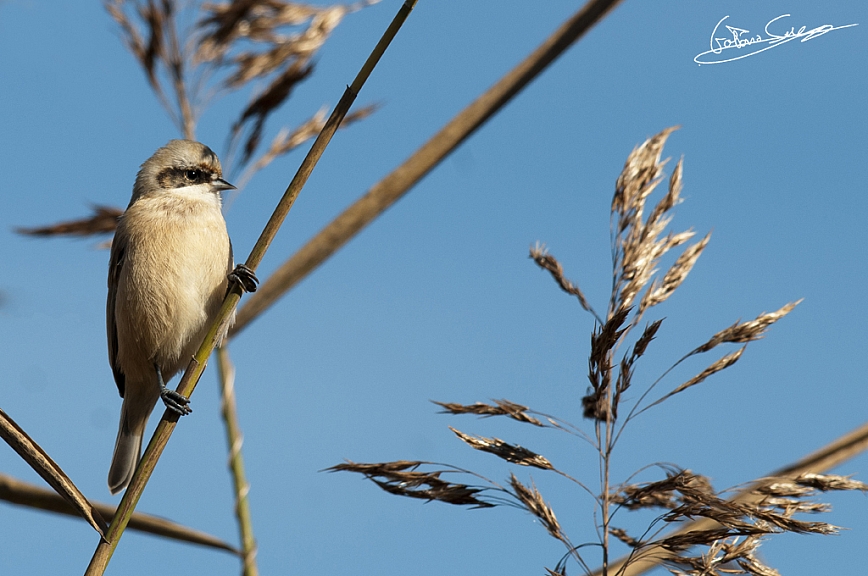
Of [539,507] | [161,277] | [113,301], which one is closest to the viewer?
[539,507]

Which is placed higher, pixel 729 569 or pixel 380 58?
pixel 380 58

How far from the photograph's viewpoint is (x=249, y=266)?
140 centimetres

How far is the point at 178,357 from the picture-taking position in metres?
3.06

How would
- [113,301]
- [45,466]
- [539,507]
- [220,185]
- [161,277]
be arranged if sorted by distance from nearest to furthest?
1. [45,466]
2. [539,507]
3. [161,277]
4. [220,185]
5. [113,301]

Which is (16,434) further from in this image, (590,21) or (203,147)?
(203,147)

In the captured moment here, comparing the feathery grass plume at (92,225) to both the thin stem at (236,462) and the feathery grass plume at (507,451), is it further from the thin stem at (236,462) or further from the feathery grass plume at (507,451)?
the feathery grass plume at (507,451)

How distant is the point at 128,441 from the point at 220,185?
111 cm

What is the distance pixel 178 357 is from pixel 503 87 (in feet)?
5.58

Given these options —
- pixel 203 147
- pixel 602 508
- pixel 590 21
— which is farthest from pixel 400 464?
pixel 203 147

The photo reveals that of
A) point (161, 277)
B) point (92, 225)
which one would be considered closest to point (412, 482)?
point (161, 277)

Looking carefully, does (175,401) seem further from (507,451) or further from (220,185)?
(220,185)

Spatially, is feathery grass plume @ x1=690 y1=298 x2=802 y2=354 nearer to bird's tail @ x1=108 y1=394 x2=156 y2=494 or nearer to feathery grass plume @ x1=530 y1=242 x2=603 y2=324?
feathery grass plume @ x1=530 y1=242 x2=603 y2=324

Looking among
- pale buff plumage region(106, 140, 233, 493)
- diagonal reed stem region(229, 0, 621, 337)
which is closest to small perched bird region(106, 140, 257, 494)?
pale buff plumage region(106, 140, 233, 493)

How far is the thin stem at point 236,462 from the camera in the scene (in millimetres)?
2416
